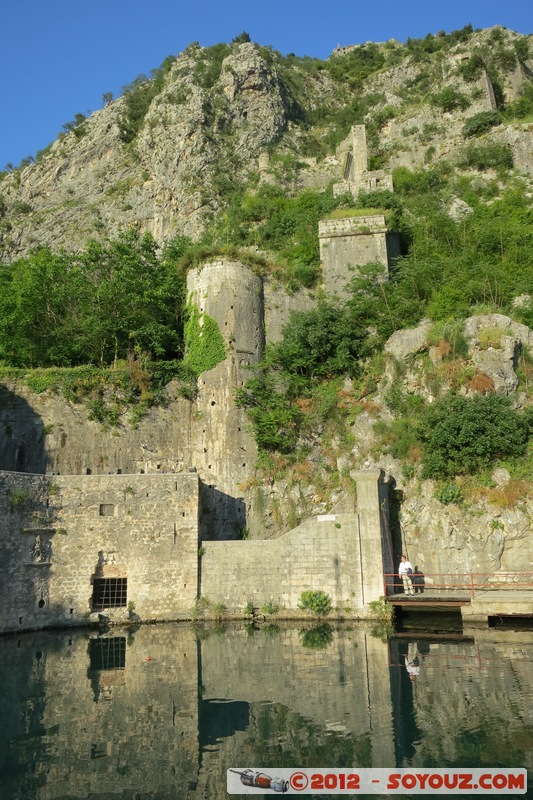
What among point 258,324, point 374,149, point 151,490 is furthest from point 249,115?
point 151,490

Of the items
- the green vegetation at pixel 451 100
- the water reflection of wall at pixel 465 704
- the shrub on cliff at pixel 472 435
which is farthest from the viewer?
the green vegetation at pixel 451 100

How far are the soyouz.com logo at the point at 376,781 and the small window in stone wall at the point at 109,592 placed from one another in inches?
468

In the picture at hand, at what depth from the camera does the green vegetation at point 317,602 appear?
18000 millimetres

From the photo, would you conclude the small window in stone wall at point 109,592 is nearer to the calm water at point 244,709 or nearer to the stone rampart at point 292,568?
the stone rampart at point 292,568

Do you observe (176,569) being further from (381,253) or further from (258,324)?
(381,253)

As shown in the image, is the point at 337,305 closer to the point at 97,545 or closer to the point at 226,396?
the point at 226,396

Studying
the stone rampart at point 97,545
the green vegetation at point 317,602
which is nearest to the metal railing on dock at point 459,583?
the green vegetation at point 317,602

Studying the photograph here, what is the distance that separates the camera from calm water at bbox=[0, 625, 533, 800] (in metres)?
8.05

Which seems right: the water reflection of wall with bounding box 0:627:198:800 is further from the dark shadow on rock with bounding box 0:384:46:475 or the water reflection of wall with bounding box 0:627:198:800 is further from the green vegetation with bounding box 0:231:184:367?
the green vegetation with bounding box 0:231:184:367

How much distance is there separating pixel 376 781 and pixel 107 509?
1334 centimetres

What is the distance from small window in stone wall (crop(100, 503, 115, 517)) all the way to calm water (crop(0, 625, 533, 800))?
426 cm

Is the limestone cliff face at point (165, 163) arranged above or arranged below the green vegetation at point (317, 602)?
above

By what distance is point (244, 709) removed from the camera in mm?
10352

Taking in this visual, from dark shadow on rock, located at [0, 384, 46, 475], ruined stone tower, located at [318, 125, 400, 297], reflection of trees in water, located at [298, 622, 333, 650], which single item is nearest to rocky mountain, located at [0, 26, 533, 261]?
ruined stone tower, located at [318, 125, 400, 297]
